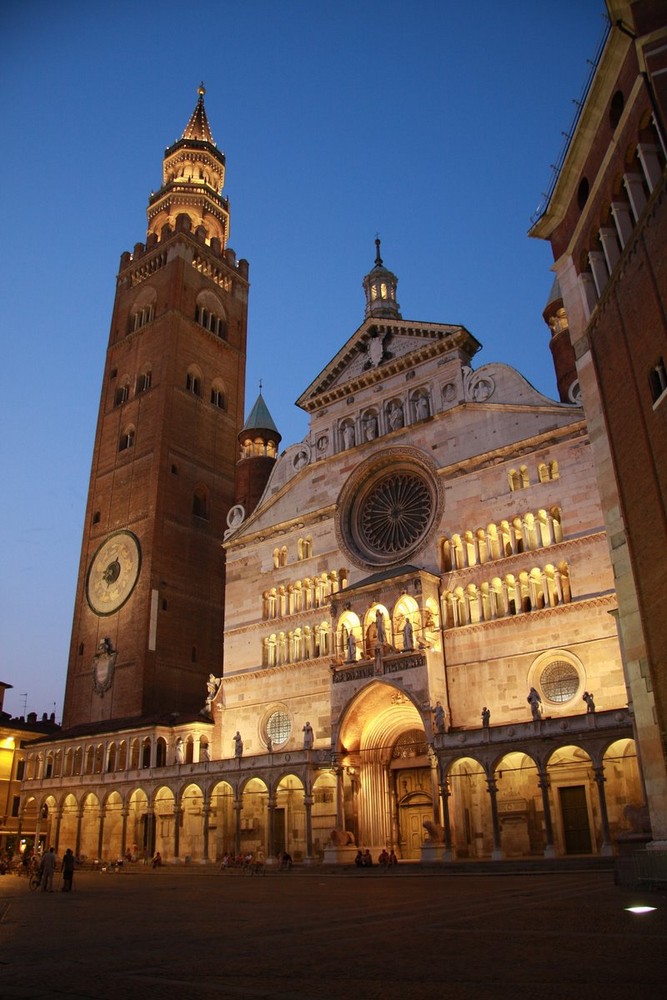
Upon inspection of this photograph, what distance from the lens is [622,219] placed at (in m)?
18.4

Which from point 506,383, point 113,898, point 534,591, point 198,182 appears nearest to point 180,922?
point 113,898

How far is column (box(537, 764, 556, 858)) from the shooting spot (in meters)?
24.6

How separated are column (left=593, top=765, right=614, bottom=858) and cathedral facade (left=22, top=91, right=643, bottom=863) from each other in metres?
0.11

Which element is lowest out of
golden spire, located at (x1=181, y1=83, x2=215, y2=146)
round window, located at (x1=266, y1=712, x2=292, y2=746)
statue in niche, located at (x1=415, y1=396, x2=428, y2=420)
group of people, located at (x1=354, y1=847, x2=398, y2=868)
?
group of people, located at (x1=354, y1=847, x2=398, y2=868)

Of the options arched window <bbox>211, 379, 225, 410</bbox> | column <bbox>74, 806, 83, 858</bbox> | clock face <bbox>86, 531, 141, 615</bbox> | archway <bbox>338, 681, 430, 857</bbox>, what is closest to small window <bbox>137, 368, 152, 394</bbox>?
arched window <bbox>211, 379, 225, 410</bbox>

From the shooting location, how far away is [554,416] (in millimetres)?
31609

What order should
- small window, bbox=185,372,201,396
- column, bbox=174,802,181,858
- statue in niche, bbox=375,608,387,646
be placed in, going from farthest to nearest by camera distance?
1. small window, bbox=185,372,201,396
2. column, bbox=174,802,181,858
3. statue in niche, bbox=375,608,387,646

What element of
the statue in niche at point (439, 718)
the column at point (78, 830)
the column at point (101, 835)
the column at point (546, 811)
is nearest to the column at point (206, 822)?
the column at point (101, 835)

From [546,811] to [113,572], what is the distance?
31115 mm

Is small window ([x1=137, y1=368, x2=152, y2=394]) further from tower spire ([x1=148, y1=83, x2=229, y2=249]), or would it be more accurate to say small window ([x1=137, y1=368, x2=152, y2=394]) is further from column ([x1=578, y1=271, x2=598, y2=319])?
column ([x1=578, y1=271, x2=598, y2=319])

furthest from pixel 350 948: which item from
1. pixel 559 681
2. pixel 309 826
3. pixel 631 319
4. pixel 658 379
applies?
pixel 309 826

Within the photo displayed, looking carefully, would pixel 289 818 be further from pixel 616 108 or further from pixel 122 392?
pixel 122 392

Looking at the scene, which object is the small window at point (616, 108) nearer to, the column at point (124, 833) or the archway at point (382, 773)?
the archway at point (382, 773)

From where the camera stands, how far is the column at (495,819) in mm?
25703
